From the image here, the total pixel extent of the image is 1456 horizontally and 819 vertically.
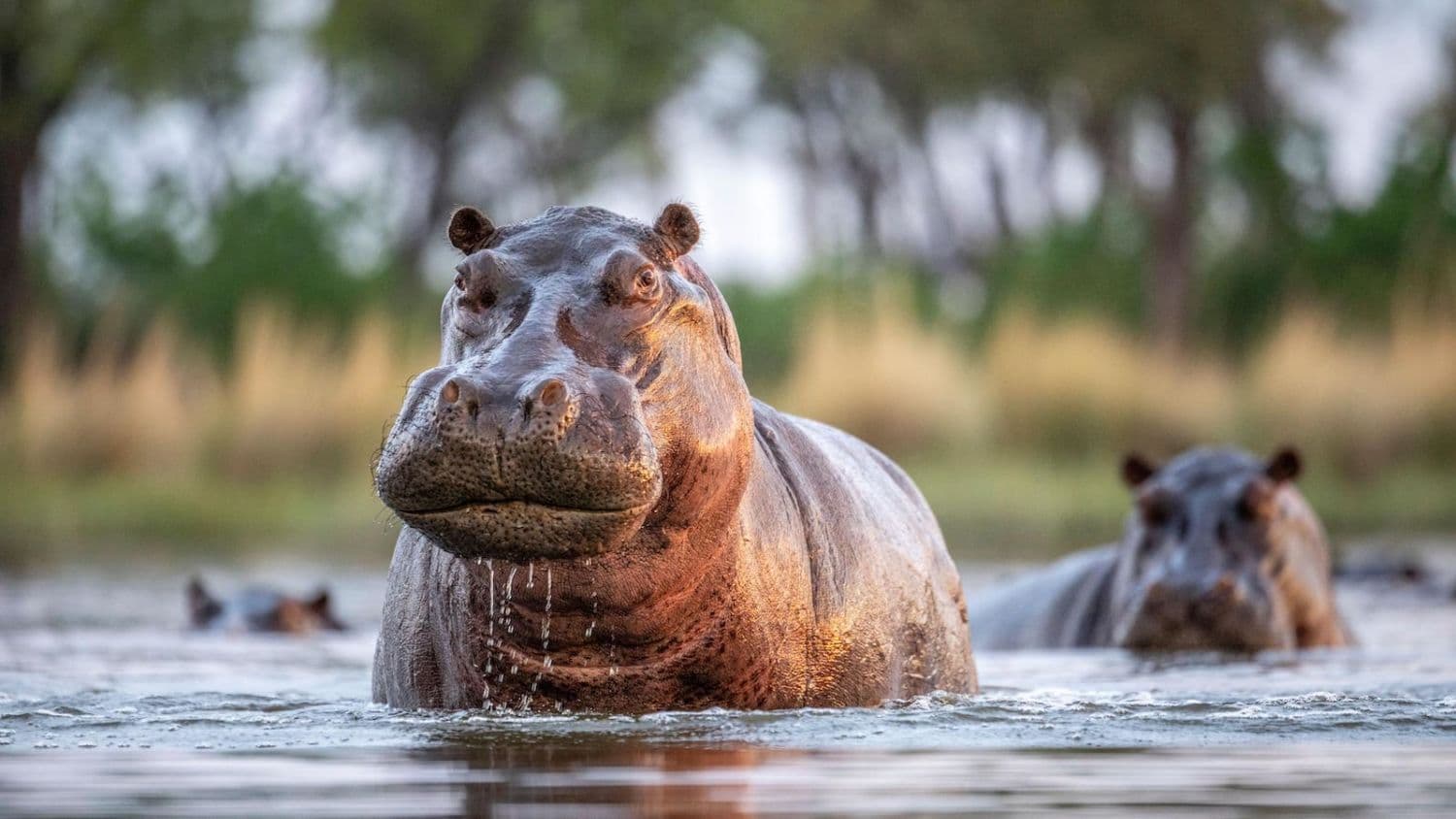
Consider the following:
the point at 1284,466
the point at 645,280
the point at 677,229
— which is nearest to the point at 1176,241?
the point at 1284,466

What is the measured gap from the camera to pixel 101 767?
4.32 m

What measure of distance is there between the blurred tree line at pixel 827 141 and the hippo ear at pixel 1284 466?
1192 cm

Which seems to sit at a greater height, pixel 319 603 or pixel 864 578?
pixel 319 603

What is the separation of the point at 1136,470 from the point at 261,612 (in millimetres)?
3275

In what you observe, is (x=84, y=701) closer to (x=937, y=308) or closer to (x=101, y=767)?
(x=101, y=767)

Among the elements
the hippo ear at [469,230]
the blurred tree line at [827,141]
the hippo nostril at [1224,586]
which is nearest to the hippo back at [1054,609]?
the hippo nostril at [1224,586]

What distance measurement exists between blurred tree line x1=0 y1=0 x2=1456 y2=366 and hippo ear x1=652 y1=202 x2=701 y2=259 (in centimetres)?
1549

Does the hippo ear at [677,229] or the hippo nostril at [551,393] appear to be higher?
the hippo ear at [677,229]

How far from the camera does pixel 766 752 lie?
14.4 ft

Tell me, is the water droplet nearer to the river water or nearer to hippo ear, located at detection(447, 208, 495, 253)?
the river water

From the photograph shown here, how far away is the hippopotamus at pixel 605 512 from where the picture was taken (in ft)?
14.1

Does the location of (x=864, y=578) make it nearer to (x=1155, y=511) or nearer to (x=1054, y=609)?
(x=1155, y=511)

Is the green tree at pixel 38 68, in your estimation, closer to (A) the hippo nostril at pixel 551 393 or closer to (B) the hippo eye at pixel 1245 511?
(B) the hippo eye at pixel 1245 511

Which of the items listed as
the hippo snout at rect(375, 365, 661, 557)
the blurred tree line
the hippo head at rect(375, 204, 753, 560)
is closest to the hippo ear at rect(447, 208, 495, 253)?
the hippo head at rect(375, 204, 753, 560)
